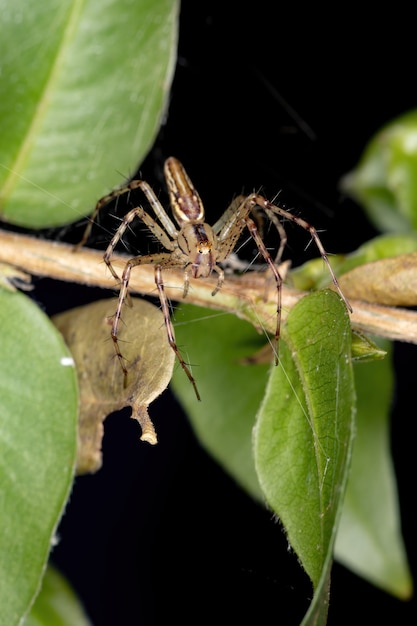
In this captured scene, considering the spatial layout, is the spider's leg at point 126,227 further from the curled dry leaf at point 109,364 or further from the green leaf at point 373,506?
the green leaf at point 373,506

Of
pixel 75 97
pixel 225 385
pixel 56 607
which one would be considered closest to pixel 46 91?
pixel 75 97

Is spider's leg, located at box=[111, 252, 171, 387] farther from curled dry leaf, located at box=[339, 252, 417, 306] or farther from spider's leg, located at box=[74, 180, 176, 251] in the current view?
curled dry leaf, located at box=[339, 252, 417, 306]

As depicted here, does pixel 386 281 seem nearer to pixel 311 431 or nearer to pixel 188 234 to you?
pixel 311 431

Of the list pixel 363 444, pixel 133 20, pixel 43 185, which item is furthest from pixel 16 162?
pixel 363 444

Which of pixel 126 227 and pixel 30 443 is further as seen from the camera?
pixel 126 227

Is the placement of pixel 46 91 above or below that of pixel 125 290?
above

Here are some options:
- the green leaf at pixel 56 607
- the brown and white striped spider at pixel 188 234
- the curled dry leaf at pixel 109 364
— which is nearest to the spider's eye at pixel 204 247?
the brown and white striped spider at pixel 188 234

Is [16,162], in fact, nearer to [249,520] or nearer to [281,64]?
[249,520]
